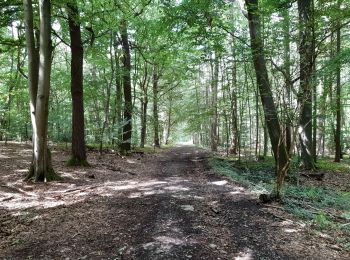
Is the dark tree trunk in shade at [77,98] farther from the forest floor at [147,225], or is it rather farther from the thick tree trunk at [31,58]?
Answer: the forest floor at [147,225]

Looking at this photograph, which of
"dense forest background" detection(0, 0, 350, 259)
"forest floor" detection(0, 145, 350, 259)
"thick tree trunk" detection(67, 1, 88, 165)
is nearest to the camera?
"forest floor" detection(0, 145, 350, 259)

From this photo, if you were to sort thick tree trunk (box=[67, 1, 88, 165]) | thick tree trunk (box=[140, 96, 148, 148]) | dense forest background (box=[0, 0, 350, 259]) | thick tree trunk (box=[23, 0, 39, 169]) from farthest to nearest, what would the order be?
thick tree trunk (box=[140, 96, 148, 148])
thick tree trunk (box=[67, 1, 88, 165])
thick tree trunk (box=[23, 0, 39, 169])
dense forest background (box=[0, 0, 350, 259])

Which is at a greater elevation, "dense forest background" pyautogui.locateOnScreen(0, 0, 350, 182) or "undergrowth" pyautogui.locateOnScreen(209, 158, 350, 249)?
"dense forest background" pyautogui.locateOnScreen(0, 0, 350, 182)

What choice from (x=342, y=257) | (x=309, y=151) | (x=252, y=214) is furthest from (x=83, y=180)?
(x=309, y=151)

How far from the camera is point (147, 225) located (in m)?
5.03

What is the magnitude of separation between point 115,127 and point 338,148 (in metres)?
13.6

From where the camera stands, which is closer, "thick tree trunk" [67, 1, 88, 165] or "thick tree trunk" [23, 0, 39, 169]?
"thick tree trunk" [23, 0, 39, 169]

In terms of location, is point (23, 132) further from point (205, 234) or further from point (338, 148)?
point (338, 148)

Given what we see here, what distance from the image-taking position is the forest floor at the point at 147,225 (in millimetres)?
4109

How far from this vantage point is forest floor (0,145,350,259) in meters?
4.11

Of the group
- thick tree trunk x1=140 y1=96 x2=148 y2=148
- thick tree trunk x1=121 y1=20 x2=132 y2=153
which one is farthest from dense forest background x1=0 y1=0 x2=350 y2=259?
thick tree trunk x1=140 y1=96 x2=148 y2=148

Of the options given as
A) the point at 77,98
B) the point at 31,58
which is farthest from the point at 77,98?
the point at 31,58

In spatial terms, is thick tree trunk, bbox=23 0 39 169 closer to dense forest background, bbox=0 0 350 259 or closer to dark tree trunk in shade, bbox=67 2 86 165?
dense forest background, bbox=0 0 350 259

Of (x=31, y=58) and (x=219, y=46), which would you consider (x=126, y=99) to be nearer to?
(x=219, y=46)
